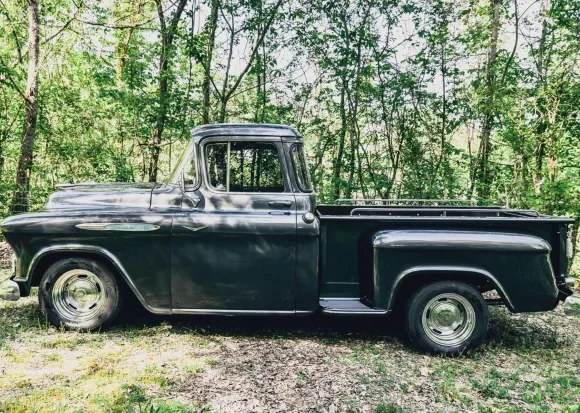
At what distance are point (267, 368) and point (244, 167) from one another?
6.28 feet

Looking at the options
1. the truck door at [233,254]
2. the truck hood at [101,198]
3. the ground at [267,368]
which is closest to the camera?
the ground at [267,368]

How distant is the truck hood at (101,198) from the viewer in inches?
180

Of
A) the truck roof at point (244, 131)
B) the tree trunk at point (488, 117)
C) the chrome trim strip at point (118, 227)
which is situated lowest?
the chrome trim strip at point (118, 227)

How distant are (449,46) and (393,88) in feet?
4.94

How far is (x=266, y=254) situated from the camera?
430 cm

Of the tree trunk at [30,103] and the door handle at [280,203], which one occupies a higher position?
the tree trunk at [30,103]

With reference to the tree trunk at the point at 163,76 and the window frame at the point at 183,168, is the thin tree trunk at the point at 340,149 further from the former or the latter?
the window frame at the point at 183,168

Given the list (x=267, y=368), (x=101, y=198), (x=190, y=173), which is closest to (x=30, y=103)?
(x=101, y=198)

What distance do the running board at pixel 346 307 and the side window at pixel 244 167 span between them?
123cm

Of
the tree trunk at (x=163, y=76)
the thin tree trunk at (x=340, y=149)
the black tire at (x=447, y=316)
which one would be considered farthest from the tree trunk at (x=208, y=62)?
the black tire at (x=447, y=316)

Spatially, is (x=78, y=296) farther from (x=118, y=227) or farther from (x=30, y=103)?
(x=30, y=103)

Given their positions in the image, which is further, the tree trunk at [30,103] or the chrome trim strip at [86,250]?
the tree trunk at [30,103]

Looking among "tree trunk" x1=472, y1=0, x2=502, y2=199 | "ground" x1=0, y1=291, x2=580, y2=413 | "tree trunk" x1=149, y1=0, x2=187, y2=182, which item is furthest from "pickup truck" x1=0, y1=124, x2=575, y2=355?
"tree trunk" x1=472, y1=0, x2=502, y2=199

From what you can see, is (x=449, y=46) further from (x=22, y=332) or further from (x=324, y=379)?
(x=22, y=332)
